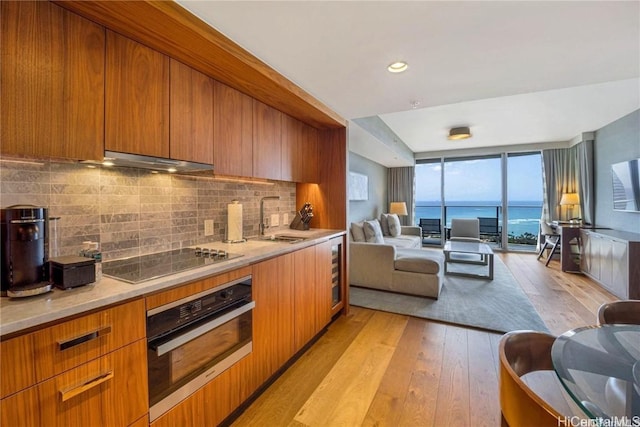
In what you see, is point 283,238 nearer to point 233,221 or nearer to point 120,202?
point 233,221

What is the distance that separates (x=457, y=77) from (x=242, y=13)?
159 centimetres

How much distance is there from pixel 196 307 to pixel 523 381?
4.39ft

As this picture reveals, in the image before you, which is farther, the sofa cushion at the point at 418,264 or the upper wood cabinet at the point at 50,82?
the sofa cushion at the point at 418,264

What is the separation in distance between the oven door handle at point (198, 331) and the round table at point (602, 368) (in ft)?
4.77

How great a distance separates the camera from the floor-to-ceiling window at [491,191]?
6.63 meters

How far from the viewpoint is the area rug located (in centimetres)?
283

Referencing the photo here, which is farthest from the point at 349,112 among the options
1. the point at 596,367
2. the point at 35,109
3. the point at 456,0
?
the point at 596,367

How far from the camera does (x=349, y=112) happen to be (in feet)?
9.29

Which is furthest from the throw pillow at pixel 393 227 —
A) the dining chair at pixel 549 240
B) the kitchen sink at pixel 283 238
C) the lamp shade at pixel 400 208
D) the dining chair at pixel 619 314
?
the dining chair at pixel 619 314

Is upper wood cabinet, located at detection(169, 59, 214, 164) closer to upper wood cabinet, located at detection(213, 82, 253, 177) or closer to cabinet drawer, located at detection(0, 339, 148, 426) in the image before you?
upper wood cabinet, located at detection(213, 82, 253, 177)

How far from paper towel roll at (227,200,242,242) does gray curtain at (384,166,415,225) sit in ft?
20.6

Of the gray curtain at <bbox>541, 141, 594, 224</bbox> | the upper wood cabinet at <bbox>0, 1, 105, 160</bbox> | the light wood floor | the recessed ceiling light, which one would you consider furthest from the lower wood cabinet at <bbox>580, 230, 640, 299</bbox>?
the upper wood cabinet at <bbox>0, 1, 105, 160</bbox>

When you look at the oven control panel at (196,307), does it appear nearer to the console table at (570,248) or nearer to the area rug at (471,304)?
the area rug at (471,304)

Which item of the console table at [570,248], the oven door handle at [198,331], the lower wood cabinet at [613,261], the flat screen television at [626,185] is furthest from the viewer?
the console table at [570,248]
